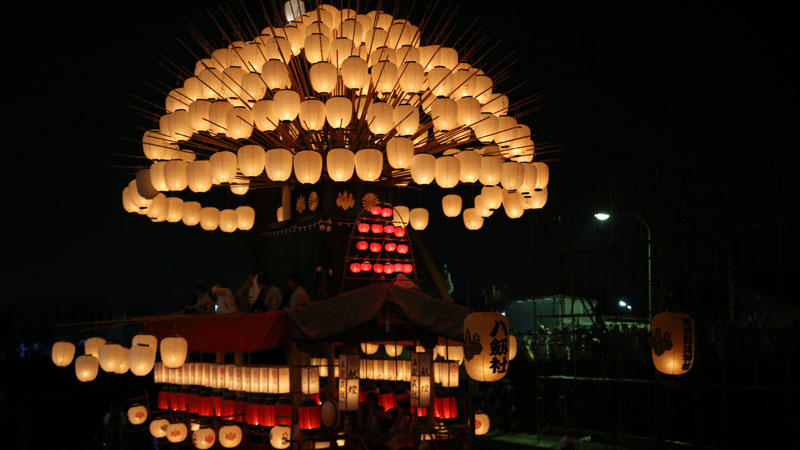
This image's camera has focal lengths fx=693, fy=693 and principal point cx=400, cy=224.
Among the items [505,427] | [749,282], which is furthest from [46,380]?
[749,282]

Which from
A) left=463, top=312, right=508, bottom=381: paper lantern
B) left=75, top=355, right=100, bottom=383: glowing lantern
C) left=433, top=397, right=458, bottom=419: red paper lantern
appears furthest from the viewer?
left=75, top=355, right=100, bottom=383: glowing lantern

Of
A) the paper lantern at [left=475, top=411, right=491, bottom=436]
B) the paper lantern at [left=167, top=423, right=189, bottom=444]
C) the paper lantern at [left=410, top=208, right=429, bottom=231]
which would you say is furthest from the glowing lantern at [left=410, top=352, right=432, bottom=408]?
the paper lantern at [left=410, top=208, right=429, bottom=231]

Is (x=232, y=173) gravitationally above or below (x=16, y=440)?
above

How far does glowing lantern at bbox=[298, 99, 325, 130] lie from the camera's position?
1062 cm

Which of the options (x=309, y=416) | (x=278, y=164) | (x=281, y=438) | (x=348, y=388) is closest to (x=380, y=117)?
(x=278, y=164)

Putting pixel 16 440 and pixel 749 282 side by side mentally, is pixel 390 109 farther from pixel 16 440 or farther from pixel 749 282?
pixel 16 440

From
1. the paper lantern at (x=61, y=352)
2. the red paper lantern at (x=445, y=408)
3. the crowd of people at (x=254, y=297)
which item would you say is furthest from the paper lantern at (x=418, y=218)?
the paper lantern at (x=61, y=352)

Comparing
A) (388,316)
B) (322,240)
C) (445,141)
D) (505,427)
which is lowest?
(505,427)

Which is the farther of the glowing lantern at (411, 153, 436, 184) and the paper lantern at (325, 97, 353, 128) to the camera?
the glowing lantern at (411, 153, 436, 184)

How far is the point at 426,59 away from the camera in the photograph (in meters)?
12.4

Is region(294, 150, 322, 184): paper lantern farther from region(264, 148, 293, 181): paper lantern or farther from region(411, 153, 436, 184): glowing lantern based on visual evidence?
region(411, 153, 436, 184): glowing lantern

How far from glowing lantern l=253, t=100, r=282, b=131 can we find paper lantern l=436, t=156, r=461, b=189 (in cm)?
268

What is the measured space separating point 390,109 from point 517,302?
17.4 metres

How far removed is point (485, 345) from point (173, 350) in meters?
4.96
